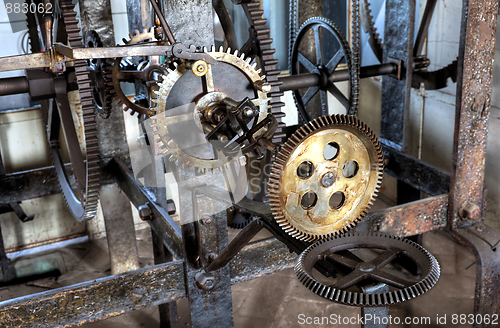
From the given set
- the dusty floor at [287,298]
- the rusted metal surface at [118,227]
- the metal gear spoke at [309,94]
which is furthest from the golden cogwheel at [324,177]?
the rusted metal surface at [118,227]

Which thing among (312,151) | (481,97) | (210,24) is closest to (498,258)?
(481,97)

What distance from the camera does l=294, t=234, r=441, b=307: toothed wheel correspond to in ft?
3.14

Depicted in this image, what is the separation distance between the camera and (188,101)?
1.48m

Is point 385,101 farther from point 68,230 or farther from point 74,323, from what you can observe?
point 68,230

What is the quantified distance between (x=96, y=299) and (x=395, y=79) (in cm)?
186

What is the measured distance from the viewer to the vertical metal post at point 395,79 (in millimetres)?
2572

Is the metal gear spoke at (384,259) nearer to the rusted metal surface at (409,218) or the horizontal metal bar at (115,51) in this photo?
the horizontal metal bar at (115,51)

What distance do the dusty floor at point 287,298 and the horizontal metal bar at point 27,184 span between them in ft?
2.53

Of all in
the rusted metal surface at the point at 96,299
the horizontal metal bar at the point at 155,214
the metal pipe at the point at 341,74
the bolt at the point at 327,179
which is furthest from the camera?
the metal pipe at the point at 341,74

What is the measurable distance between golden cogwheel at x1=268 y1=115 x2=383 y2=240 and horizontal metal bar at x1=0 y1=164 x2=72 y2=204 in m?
1.86

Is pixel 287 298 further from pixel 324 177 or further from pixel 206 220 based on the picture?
pixel 324 177

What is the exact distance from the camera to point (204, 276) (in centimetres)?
182

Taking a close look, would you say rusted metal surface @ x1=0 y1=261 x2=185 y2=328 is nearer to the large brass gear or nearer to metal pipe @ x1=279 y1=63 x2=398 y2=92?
the large brass gear

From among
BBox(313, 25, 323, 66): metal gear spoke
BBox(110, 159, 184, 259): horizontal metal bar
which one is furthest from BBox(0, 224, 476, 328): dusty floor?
BBox(313, 25, 323, 66): metal gear spoke
